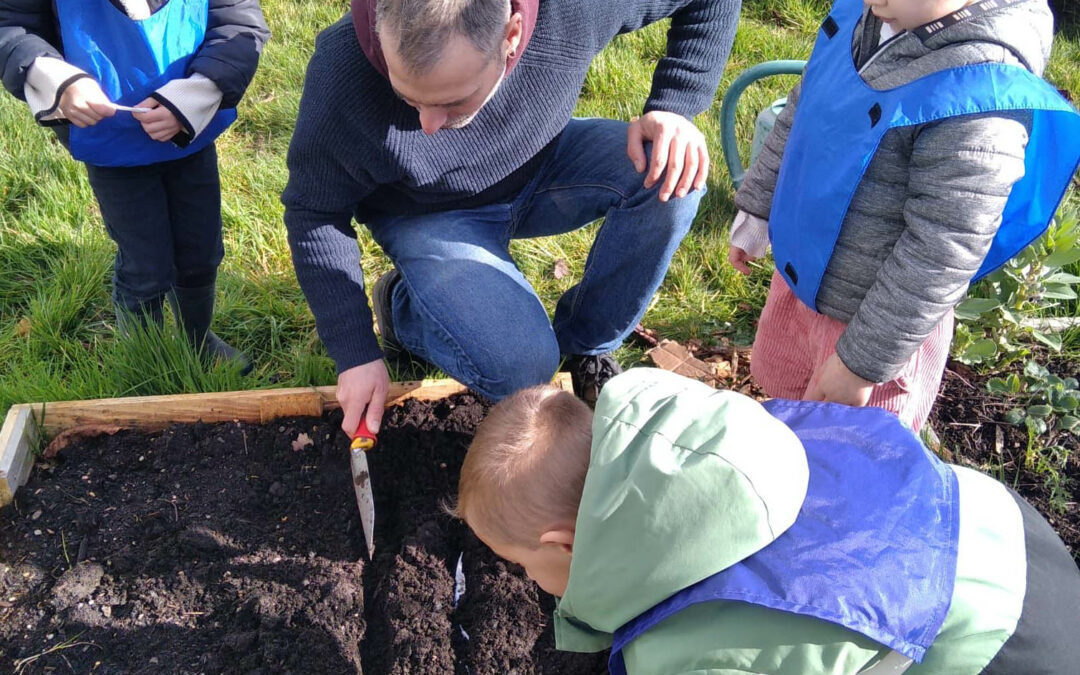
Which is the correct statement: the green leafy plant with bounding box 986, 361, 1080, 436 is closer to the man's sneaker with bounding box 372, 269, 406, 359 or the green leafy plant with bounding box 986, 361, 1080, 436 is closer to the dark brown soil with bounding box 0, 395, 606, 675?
the dark brown soil with bounding box 0, 395, 606, 675

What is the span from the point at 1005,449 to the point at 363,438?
5.50 ft

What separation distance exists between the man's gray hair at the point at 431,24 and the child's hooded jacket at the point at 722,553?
2.22 ft

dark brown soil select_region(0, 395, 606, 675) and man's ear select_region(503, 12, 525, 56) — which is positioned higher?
man's ear select_region(503, 12, 525, 56)

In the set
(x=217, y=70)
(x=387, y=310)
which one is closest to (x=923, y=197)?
(x=387, y=310)

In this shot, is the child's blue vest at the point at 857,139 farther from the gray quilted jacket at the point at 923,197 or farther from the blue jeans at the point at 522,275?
the blue jeans at the point at 522,275

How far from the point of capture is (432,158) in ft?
6.67

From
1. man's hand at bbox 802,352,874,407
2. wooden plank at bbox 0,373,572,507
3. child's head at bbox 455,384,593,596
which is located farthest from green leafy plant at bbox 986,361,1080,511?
wooden plank at bbox 0,373,572,507

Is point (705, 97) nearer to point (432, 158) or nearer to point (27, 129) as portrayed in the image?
point (432, 158)

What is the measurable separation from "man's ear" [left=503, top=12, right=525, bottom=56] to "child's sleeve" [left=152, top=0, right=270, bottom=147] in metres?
0.87

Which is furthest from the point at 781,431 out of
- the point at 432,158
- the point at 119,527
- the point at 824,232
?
the point at 119,527

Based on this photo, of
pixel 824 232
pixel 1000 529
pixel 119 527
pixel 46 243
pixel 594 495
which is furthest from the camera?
pixel 46 243

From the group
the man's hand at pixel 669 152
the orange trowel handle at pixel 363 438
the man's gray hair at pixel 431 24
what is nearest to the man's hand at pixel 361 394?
the orange trowel handle at pixel 363 438

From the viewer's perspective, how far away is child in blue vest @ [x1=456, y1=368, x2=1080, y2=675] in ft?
3.76

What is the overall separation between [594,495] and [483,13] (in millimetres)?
894
